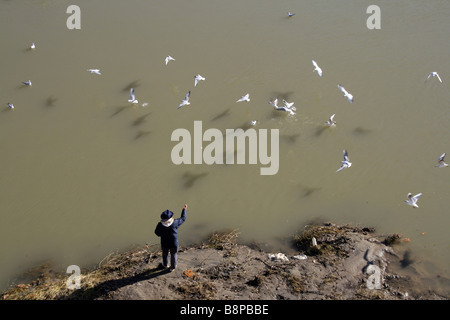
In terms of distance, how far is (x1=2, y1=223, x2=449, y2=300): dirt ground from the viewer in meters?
5.50

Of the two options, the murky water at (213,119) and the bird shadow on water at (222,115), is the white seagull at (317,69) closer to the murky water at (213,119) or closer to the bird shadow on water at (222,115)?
the murky water at (213,119)

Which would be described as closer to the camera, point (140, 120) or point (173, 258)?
point (173, 258)

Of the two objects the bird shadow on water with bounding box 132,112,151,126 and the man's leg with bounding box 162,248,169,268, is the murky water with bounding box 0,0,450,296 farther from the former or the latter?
the man's leg with bounding box 162,248,169,268

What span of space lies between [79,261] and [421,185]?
21.6 feet

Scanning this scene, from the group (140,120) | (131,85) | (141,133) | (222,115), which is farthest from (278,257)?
(131,85)

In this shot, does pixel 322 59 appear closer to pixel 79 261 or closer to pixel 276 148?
pixel 276 148
